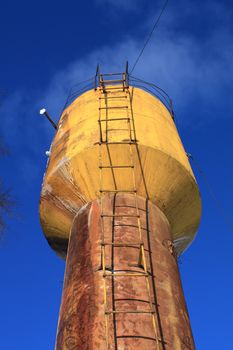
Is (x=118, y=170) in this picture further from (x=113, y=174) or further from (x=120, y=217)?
(x=120, y=217)

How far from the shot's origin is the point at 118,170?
8695 millimetres

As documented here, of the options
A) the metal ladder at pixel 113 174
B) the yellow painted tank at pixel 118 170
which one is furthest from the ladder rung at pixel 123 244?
the yellow painted tank at pixel 118 170

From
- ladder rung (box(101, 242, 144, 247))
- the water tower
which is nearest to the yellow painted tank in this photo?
the water tower

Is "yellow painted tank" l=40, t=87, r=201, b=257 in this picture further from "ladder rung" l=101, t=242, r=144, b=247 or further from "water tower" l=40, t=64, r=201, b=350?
"ladder rung" l=101, t=242, r=144, b=247

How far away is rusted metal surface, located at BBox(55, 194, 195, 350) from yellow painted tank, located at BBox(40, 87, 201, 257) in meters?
0.48

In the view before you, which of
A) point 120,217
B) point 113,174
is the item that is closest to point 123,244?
point 120,217

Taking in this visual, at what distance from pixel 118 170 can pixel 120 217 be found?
3.43ft

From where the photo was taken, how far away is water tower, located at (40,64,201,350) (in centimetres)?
660

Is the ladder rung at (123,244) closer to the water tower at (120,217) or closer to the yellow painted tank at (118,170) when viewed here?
the water tower at (120,217)

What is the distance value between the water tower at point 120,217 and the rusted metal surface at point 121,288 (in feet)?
0.05

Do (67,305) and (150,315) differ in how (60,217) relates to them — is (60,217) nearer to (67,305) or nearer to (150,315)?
(67,305)

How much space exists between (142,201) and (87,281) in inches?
84.3

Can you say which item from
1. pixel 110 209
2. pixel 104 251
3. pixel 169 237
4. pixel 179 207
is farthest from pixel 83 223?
pixel 179 207

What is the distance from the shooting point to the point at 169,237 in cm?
854
